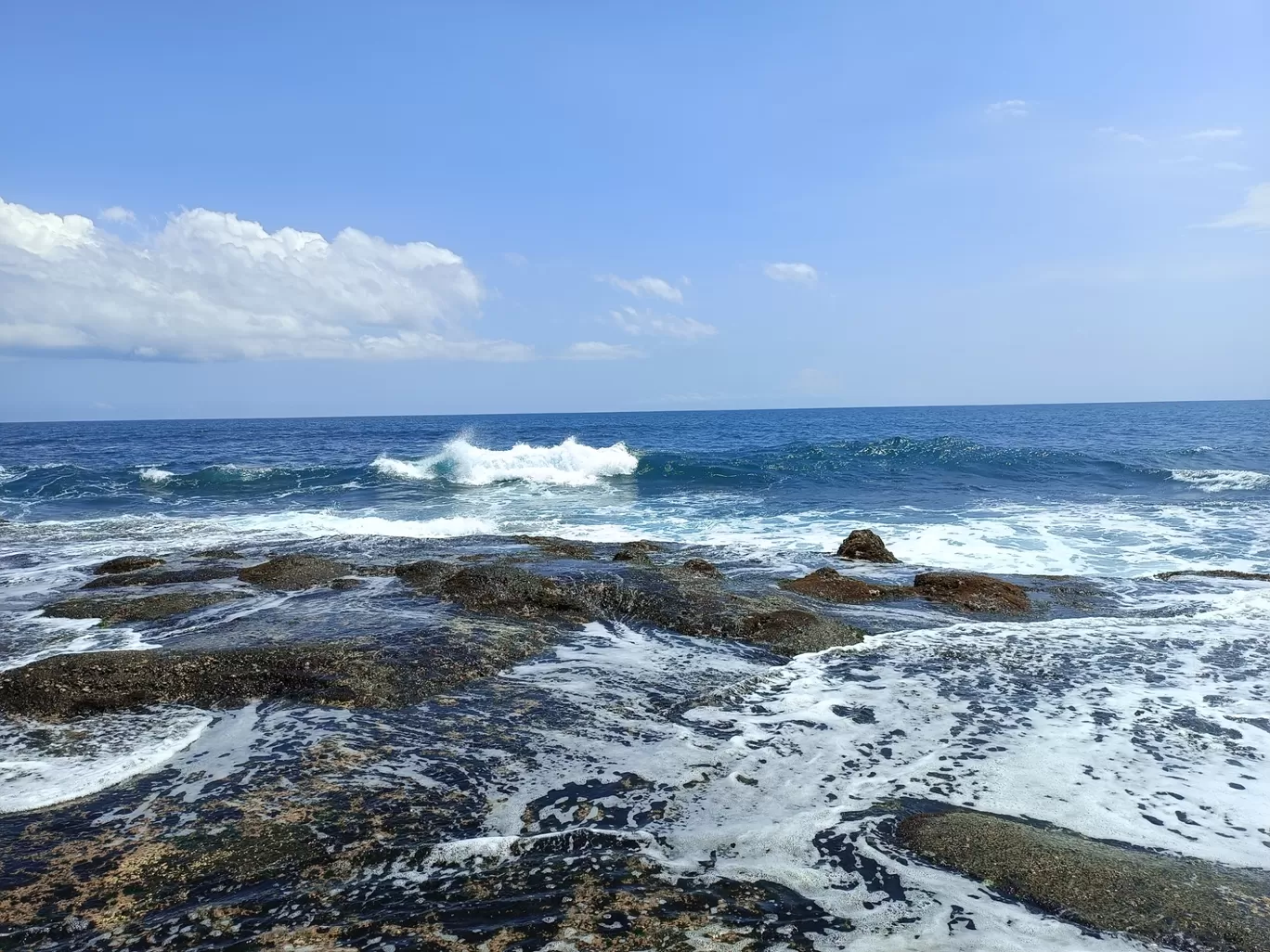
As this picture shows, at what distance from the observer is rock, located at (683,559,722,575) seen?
468 inches

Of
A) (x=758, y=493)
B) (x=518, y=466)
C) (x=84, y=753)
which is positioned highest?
(x=518, y=466)

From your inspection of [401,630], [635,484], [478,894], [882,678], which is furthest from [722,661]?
[635,484]

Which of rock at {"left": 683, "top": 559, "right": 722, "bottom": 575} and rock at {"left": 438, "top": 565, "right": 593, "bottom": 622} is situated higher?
rock at {"left": 438, "top": 565, "right": 593, "bottom": 622}

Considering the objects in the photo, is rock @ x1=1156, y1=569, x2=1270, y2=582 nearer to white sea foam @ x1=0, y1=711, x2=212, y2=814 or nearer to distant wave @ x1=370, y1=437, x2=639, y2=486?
white sea foam @ x1=0, y1=711, x2=212, y2=814

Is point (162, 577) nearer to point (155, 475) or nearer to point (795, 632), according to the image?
point (795, 632)

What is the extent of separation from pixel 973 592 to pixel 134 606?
10936 mm

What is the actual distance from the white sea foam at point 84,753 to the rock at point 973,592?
8859 millimetres

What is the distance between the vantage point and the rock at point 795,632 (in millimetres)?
8469

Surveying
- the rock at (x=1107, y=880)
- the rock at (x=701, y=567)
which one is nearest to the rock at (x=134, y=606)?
the rock at (x=701, y=567)

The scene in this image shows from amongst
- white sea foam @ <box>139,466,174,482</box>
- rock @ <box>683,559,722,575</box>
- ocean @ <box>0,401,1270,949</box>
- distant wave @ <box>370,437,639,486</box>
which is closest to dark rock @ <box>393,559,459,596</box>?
ocean @ <box>0,401,1270,949</box>

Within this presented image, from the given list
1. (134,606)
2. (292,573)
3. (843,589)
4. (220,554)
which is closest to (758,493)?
(843,589)

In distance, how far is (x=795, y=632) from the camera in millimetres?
8680

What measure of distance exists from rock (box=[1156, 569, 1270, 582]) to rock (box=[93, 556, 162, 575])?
16.4m

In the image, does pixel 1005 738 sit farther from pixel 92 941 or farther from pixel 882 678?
pixel 92 941
